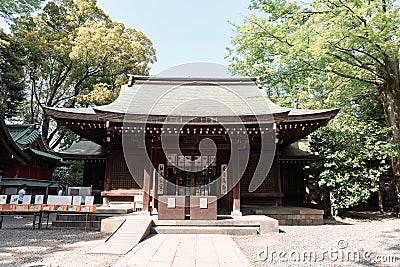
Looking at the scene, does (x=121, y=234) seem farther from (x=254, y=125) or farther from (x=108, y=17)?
(x=108, y=17)

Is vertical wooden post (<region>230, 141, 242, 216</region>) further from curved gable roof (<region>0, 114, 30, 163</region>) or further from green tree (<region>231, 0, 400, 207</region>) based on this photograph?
curved gable roof (<region>0, 114, 30, 163</region>)

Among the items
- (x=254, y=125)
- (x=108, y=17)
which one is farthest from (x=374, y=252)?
(x=108, y=17)

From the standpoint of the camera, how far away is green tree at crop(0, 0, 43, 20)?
13176 millimetres

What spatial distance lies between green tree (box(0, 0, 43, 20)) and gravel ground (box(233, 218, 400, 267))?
1544 centimetres

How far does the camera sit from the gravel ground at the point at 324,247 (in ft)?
14.8

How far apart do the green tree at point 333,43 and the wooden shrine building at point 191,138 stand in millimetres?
1876

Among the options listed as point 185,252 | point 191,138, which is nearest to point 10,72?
point 191,138

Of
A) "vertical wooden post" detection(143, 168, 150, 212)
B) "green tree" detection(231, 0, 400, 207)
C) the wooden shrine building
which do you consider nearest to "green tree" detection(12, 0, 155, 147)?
the wooden shrine building

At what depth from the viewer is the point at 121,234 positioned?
230 inches

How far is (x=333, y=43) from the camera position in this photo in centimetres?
838

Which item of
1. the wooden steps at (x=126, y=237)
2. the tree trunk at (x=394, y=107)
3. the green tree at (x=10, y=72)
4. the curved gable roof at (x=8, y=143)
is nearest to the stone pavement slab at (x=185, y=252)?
the wooden steps at (x=126, y=237)

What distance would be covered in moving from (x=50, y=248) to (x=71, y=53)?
594 inches

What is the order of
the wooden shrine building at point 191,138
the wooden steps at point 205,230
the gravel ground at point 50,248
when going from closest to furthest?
the gravel ground at point 50,248
the wooden steps at point 205,230
the wooden shrine building at point 191,138

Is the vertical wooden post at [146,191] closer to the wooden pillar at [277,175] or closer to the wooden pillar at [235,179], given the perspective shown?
the wooden pillar at [235,179]
